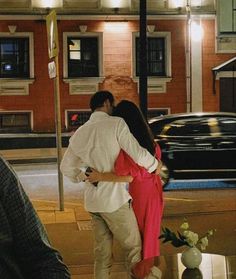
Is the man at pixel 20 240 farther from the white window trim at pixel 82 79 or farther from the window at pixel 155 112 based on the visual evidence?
the window at pixel 155 112

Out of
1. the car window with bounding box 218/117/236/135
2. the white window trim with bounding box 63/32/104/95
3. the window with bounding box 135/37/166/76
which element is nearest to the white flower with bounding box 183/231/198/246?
the car window with bounding box 218/117/236/135

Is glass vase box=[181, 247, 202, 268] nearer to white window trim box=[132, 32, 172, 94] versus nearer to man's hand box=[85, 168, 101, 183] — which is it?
man's hand box=[85, 168, 101, 183]

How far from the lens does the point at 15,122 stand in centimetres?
2544

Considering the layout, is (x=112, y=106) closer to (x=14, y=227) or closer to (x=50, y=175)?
(x=14, y=227)

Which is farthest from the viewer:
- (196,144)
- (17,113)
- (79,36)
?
(79,36)

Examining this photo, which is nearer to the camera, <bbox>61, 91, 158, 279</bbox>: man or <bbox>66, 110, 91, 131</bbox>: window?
<bbox>61, 91, 158, 279</bbox>: man

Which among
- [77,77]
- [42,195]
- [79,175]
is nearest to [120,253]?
[79,175]

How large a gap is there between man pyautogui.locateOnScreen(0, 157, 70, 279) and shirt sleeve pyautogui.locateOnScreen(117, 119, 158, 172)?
3.02 m

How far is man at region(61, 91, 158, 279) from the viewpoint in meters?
5.24

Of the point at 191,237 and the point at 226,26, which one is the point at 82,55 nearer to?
the point at 226,26

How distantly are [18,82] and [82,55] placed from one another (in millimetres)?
2728

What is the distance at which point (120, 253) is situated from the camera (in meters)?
7.65

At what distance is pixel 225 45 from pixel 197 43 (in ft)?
3.77

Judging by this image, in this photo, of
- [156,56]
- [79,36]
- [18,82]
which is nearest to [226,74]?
[156,56]
